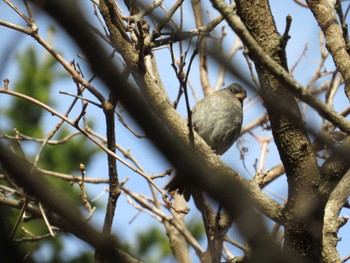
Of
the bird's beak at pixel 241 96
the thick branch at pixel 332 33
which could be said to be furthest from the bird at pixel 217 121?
the thick branch at pixel 332 33

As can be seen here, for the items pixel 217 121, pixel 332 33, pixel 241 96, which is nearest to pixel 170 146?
pixel 332 33

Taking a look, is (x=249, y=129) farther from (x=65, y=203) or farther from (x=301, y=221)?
Answer: (x=65, y=203)

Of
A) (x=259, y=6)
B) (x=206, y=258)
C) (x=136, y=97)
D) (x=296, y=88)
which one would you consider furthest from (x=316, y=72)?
(x=136, y=97)

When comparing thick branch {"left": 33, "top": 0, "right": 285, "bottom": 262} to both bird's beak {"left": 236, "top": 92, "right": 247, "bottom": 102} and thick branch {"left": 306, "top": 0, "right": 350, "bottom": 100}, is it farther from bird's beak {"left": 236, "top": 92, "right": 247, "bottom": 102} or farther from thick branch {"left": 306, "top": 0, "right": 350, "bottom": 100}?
bird's beak {"left": 236, "top": 92, "right": 247, "bottom": 102}

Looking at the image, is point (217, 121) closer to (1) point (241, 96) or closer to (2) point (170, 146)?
(1) point (241, 96)

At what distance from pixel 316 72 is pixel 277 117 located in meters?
2.71

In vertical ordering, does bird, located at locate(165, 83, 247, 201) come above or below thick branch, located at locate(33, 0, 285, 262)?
above

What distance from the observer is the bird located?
197 inches

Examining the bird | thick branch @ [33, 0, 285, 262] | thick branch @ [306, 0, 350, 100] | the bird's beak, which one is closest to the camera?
thick branch @ [33, 0, 285, 262]

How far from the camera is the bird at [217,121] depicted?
501cm

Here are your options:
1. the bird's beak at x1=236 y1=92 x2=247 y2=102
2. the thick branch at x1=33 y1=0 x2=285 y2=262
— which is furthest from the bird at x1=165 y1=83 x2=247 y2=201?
the thick branch at x1=33 y1=0 x2=285 y2=262

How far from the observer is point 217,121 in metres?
5.10

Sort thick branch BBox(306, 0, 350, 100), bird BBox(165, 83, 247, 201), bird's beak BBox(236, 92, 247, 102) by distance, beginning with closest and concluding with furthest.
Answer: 1. thick branch BBox(306, 0, 350, 100)
2. bird BBox(165, 83, 247, 201)
3. bird's beak BBox(236, 92, 247, 102)

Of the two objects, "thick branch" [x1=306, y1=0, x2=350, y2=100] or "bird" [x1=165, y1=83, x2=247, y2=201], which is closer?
"thick branch" [x1=306, y1=0, x2=350, y2=100]
